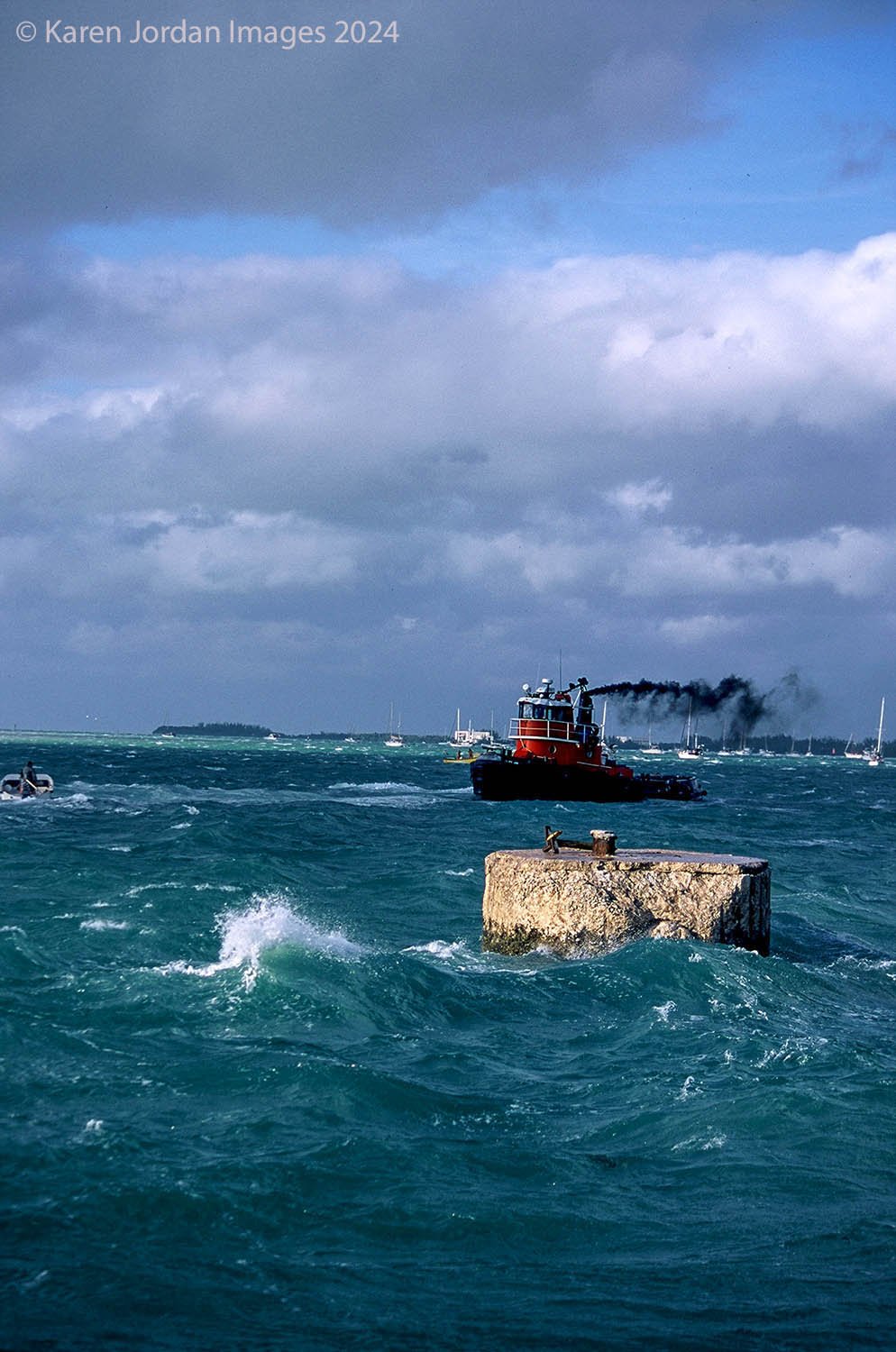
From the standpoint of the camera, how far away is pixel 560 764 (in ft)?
238

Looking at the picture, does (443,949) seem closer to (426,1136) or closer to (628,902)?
(628,902)

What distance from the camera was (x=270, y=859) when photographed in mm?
26844

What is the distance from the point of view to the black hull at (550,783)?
6906 centimetres

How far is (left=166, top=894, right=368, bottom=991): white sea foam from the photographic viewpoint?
14773 millimetres

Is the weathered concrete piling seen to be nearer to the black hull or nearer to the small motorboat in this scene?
the small motorboat

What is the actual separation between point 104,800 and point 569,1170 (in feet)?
153

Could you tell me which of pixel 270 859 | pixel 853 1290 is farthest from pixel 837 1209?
pixel 270 859

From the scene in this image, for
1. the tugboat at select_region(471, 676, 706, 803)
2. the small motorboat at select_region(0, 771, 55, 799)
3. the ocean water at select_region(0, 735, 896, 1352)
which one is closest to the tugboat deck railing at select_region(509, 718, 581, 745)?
the tugboat at select_region(471, 676, 706, 803)

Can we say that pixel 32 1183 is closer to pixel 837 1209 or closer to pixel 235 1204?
pixel 235 1204

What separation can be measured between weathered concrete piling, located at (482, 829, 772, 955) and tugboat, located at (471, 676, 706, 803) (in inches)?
2076

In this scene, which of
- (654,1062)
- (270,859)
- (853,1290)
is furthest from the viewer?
(270,859)

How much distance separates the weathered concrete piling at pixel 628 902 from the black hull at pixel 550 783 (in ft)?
172

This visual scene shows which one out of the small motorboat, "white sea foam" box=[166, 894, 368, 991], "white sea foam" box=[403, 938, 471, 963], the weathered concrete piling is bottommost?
the small motorboat

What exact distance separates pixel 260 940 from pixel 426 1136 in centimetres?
688
